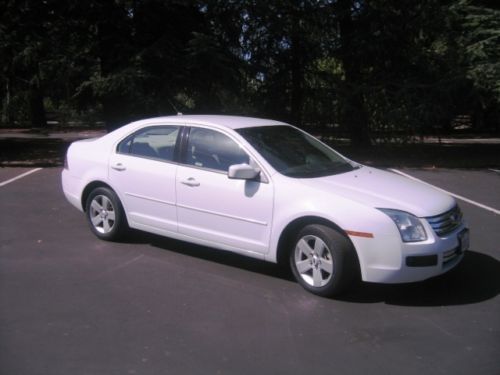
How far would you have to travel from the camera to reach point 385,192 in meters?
5.05

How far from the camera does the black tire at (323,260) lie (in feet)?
15.7

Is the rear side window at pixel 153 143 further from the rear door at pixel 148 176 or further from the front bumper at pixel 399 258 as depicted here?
the front bumper at pixel 399 258

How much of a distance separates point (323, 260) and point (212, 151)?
1.69m

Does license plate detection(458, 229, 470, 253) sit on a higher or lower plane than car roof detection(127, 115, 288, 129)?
lower

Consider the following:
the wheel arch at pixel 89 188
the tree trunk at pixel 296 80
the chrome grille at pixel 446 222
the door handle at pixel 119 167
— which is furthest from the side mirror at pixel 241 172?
the tree trunk at pixel 296 80

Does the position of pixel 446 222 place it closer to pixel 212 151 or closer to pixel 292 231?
pixel 292 231

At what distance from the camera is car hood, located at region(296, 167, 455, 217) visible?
4824 millimetres

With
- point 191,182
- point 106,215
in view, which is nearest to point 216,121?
point 191,182

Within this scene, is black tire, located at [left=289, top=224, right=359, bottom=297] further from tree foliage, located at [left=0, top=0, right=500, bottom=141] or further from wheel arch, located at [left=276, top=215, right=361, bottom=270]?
tree foliage, located at [left=0, top=0, right=500, bottom=141]

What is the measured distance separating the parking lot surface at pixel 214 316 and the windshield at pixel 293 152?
1.05 metres

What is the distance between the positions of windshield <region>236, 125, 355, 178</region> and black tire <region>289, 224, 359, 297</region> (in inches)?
26.0

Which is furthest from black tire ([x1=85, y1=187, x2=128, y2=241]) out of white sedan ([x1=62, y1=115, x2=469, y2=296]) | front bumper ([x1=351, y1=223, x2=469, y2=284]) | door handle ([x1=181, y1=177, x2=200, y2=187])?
front bumper ([x1=351, y1=223, x2=469, y2=284])

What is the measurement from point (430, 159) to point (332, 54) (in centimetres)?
407

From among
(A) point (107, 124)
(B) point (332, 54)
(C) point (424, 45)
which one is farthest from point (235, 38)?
(C) point (424, 45)
